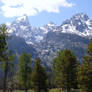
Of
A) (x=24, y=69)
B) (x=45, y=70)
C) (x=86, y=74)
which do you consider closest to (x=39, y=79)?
(x=45, y=70)

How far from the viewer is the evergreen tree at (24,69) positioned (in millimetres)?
67375

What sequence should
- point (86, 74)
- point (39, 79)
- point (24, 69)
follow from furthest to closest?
point (24, 69)
point (39, 79)
point (86, 74)

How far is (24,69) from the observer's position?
2665 inches

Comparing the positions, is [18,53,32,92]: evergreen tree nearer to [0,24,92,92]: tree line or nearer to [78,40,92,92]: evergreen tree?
[0,24,92,92]: tree line

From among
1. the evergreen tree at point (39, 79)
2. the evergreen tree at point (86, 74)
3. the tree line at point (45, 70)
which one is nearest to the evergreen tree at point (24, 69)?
the tree line at point (45, 70)

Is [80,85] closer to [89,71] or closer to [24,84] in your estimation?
[89,71]

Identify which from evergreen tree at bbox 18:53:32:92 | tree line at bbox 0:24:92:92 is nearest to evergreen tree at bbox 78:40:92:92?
tree line at bbox 0:24:92:92

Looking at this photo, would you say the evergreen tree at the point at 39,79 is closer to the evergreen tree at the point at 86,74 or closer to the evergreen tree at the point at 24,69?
the evergreen tree at the point at 24,69

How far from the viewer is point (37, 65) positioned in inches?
2351

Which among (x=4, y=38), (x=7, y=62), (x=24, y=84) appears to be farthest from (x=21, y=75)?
(x=4, y=38)

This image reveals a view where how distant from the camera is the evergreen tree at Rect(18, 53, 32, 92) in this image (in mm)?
67375

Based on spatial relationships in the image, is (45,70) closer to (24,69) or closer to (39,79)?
(39,79)

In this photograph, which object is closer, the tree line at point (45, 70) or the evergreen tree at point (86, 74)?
the tree line at point (45, 70)

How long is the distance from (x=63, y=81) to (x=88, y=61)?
51.7 ft
